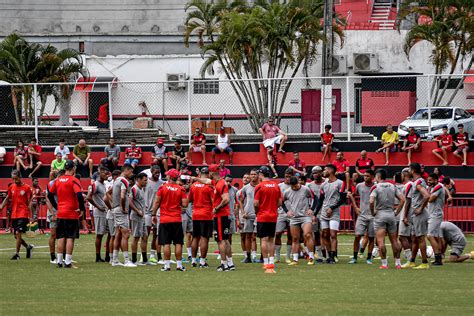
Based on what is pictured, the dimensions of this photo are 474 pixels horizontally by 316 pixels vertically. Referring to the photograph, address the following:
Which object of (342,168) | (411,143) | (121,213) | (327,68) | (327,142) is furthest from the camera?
(327,68)

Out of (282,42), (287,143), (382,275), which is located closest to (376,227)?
(382,275)

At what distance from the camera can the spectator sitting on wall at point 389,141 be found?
3747cm

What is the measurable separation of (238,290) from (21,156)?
73.9 feet

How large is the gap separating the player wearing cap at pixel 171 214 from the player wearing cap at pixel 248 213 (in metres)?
2.70

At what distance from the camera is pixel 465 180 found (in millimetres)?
36750

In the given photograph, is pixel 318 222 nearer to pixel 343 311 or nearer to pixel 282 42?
pixel 343 311

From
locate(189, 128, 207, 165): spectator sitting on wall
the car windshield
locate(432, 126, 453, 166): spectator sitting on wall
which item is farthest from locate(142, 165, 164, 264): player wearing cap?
the car windshield

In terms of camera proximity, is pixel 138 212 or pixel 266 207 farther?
pixel 138 212

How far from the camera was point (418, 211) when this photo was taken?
2320 centimetres

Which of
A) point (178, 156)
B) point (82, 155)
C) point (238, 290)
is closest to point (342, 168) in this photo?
point (178, 156)

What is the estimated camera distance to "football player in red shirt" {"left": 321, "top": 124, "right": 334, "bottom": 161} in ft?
124

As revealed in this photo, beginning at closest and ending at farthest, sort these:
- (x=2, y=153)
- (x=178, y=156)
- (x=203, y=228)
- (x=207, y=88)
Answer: (x=203, y=228) → (x=178, y=156) → (x=2, y=153) → (x=207, y=88)

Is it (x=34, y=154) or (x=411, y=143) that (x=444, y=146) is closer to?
(x=411, y=143)

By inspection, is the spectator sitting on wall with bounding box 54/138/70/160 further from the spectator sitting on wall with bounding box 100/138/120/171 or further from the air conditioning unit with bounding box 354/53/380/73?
the air conditioning unit with bounding box 354/53/380/73
